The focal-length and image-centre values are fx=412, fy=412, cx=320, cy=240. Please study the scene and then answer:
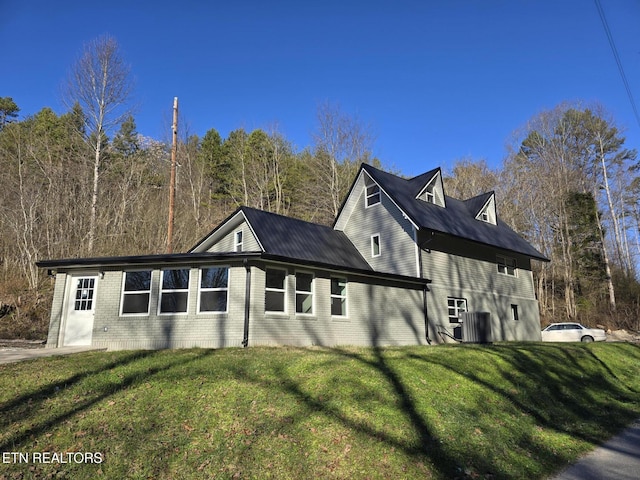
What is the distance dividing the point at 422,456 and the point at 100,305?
443 inches

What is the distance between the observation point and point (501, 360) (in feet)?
40.1

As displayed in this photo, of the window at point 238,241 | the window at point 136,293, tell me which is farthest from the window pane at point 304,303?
the window at point 136,293

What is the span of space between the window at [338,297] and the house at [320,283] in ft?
0.13

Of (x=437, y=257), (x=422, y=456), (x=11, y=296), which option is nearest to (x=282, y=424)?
(x=422, y=456)

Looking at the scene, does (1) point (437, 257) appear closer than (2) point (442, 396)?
No

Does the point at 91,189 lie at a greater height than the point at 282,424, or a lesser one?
greater

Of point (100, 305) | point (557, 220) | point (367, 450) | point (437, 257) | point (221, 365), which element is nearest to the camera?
point (367, 450)

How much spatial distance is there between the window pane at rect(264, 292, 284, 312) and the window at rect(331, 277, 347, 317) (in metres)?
2.21

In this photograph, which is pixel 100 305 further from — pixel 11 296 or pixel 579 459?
pixel 579 459

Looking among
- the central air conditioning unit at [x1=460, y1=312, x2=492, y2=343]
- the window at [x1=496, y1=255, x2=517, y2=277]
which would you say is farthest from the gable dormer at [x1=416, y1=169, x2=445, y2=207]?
the central air conditioning unit at [x1=460, y1=312, x2=492, y2=343]

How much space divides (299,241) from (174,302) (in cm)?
523

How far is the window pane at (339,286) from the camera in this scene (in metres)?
15.4

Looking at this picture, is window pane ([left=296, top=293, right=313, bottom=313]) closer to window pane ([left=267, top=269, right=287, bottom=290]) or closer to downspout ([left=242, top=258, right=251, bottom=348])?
window pane ([left=267, top=269, right=287, bottom=290])

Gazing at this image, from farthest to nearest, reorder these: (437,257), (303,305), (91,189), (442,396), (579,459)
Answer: (91,189) → (437,257) → (303,305) → (442,396) → (579,459)
